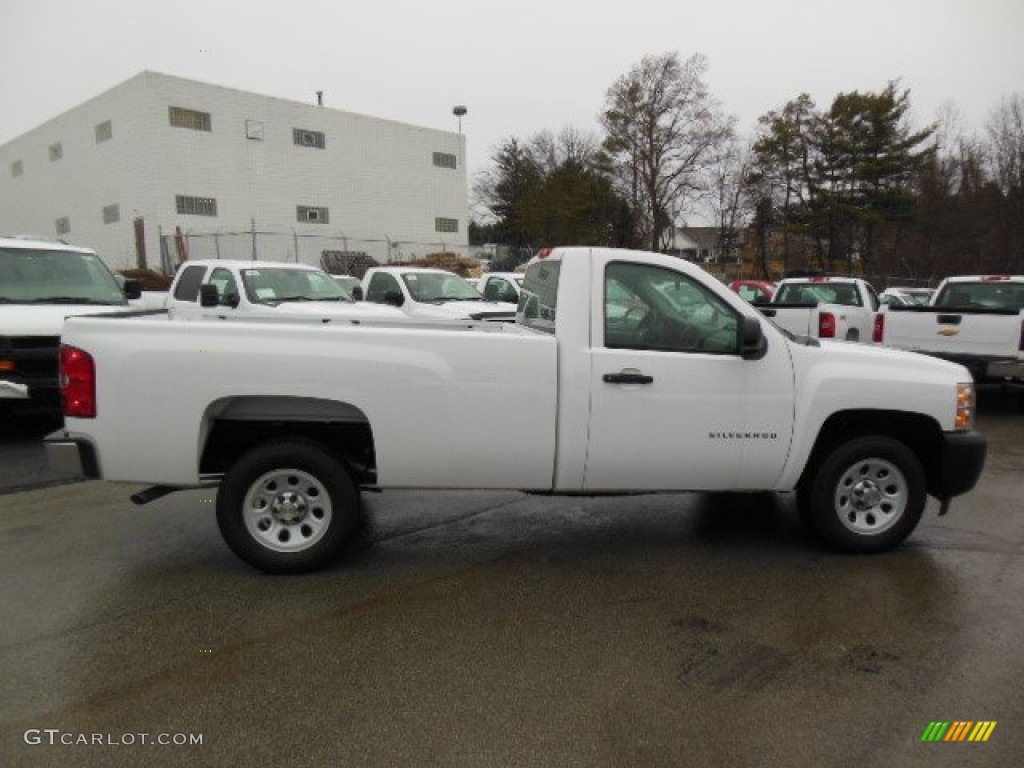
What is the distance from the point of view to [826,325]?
1148 centimetres

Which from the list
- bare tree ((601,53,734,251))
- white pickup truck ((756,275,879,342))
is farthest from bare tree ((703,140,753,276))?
white pickup truck ((756,275,879,342))

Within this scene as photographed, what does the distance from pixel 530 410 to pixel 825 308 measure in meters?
9.14

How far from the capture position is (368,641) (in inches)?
141

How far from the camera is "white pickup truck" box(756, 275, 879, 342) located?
11.5m

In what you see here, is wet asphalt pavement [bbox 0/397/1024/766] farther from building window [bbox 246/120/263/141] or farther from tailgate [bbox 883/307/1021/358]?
building window [bbox 246/120/263/141]

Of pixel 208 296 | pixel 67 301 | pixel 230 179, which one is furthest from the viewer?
pixel 230 179

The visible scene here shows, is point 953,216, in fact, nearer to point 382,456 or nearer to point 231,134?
point 231,134

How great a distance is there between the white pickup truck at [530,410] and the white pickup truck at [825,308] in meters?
6.55

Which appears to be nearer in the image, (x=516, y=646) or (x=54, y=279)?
(x=516, y=646)

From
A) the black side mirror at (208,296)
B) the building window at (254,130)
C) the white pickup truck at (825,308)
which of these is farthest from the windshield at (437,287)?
the building window at (254,130)

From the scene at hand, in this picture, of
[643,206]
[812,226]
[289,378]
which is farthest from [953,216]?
[289,378]

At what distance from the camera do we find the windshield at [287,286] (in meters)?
9.89

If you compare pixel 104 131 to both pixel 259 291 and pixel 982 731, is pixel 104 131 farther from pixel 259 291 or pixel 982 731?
pixel 982 731

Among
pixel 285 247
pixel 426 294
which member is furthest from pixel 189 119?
pixel 426 294
